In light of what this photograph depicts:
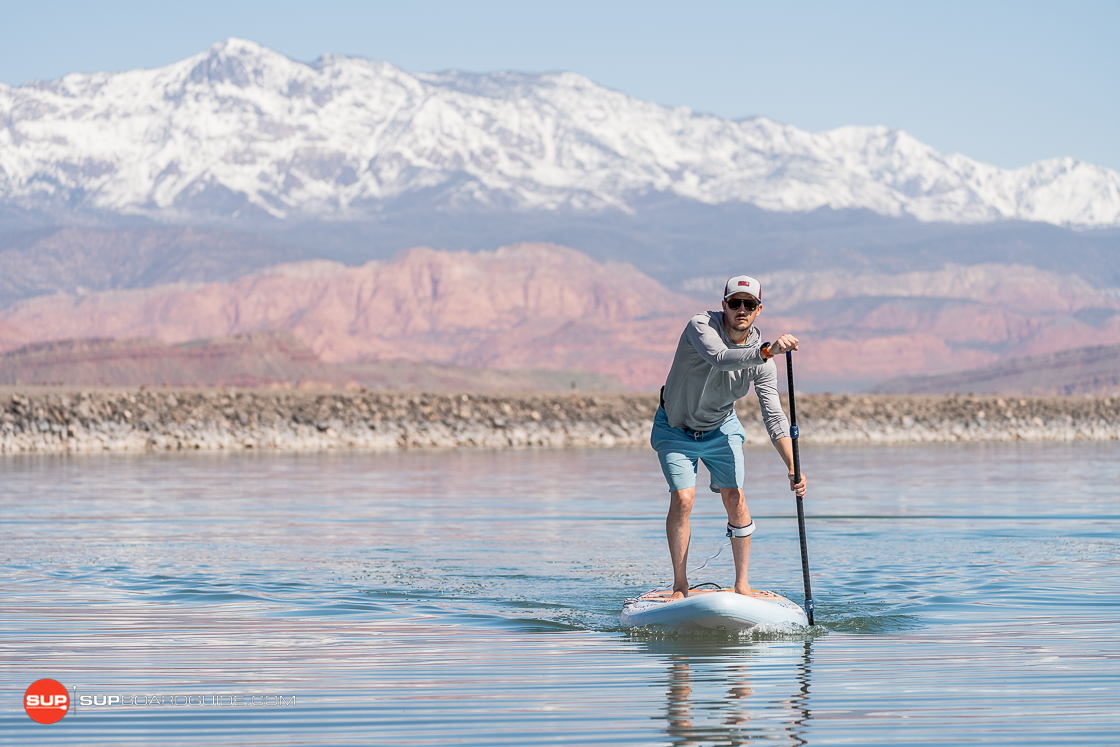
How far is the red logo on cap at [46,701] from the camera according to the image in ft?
23.5

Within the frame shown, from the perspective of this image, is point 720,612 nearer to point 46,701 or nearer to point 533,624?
point 533,624

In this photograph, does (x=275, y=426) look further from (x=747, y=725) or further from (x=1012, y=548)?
(x=747, y=725)

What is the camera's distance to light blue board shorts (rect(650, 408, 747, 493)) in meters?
9.84

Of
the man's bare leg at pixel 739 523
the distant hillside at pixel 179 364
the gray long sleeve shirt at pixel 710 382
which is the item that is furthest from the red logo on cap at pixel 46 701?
the distant hillside at pixel 179 364

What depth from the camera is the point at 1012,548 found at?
1554cm

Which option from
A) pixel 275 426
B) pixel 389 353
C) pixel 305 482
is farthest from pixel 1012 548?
pixel 389 353

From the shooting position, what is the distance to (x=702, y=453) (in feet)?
32.6

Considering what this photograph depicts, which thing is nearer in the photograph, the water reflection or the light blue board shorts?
the water reflection

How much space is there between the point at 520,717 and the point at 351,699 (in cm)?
100

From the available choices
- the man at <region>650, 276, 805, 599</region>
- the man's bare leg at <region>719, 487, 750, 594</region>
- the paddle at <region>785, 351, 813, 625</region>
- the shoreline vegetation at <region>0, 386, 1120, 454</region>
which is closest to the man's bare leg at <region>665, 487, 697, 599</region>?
the man at <region>650, 276, 805, 599</region>

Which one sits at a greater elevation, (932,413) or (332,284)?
(332,284)

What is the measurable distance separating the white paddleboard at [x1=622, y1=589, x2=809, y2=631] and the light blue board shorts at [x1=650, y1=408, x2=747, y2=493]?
77cm

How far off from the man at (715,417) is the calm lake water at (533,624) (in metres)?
0.84

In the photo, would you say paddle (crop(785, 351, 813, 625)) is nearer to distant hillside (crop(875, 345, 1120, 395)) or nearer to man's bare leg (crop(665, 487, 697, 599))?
man's bare leg (crop(665, 487, 697, 599))
